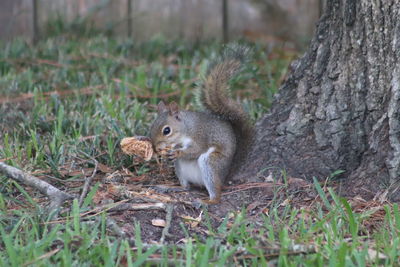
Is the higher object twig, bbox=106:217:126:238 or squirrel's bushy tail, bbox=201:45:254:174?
squirrel's bushy tail, bbox=201:45:254:174

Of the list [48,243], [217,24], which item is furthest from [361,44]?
[217,24]

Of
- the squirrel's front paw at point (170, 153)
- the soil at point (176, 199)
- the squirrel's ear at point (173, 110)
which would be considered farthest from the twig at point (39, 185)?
the squirrel's ear at point (173, 110)

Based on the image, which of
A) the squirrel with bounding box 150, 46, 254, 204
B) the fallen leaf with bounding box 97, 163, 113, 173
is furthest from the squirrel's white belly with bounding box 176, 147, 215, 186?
the fallen leaf with bounding box 97, 163, 113, 173

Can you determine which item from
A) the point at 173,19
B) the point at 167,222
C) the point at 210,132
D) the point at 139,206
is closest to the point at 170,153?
the point at 210,132

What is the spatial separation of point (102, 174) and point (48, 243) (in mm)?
1077

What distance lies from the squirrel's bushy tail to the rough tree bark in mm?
84

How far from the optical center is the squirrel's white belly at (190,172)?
3.59 m

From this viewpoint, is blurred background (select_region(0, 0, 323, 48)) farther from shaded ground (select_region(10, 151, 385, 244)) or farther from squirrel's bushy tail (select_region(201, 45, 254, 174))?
shaded ground (select_region(10, 151, 385, 244))

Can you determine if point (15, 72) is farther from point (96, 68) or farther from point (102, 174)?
point (102, 174)

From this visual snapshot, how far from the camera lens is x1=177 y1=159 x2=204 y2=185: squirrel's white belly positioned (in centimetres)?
359

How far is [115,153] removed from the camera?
12.5 ft

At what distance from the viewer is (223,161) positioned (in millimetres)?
3576

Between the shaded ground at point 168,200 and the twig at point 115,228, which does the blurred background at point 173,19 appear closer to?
the shaded ground at point 168,200

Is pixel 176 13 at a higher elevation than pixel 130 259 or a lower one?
higher
